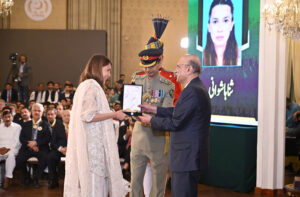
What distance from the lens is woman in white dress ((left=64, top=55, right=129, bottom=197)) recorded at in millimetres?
3174

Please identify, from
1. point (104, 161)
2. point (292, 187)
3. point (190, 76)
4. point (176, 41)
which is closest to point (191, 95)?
point (190, 76)

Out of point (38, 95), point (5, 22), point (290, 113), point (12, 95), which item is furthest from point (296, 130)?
point (5, 22)

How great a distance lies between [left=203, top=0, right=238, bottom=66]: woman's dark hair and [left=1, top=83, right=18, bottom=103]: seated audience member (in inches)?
259

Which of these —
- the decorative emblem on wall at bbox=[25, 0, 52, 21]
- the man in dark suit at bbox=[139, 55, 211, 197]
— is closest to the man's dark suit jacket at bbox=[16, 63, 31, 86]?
the decorative emblem on wall at bbox=[25, 0, 52, 21]

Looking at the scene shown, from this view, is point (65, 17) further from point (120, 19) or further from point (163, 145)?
point (163, 145)

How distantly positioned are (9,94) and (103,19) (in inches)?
151

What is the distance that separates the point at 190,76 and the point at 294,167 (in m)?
5.43

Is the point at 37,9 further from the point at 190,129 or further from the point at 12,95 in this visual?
the point at 190,129

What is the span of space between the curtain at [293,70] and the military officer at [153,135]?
7.21 m

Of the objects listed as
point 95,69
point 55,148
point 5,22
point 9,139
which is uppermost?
point 5,22

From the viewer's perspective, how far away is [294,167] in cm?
789

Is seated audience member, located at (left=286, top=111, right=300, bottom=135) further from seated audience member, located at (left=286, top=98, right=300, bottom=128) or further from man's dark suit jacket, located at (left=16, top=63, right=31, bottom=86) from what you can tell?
man's dark suit jacket, located at (left=16, top=63, right=31, bottom=86)

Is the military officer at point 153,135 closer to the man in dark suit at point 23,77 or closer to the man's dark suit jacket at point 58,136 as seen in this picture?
the man's dark suit jacket at point 58,136

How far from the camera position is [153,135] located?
3.76 m
